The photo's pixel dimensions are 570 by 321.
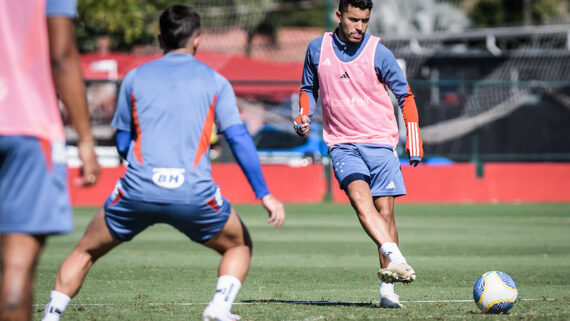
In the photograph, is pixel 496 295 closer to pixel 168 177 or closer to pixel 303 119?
pixel 303 119

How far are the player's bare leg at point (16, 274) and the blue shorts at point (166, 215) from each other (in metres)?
1.11

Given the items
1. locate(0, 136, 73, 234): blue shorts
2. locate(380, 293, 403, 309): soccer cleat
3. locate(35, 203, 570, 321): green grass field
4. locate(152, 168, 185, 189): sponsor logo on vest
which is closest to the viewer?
locate(0, 136, 73, 234): blue shorts

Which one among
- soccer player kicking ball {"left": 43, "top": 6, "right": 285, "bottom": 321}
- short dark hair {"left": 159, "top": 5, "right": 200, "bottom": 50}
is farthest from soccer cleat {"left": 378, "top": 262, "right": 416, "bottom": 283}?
short dark hair {"left": 159, "top": 5, "right": 200, "bottom": 50}

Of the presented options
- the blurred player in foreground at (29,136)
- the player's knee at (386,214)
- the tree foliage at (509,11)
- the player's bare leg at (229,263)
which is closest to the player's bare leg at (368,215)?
the player's knee at (386,214)

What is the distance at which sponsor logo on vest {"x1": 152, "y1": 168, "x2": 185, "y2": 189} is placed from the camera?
5.02 meters

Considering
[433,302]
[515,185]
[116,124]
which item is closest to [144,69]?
[116,124]

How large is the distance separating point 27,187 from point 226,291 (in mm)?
1636

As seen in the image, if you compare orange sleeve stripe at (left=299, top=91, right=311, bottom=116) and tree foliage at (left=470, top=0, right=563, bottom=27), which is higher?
orange sleeve stripe at (left=299, top=91, right=311, bottom=116)

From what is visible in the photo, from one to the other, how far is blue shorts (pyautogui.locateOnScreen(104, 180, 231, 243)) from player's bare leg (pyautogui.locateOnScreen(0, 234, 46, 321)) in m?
1.11

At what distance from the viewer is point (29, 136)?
3.93 meters

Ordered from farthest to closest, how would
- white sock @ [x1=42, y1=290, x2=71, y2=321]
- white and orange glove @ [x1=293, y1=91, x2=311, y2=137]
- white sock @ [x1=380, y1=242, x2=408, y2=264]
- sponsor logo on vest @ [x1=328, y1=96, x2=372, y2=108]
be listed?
sponsor logo on vest @ [x1=328, y1=96, x2=372, y2=108]
white and orange glove @ [x1=293, y1=91, x2=311, y2=137]
white sock @ [x1=380, y1=242, x2=408, y2=264]
white sock @ [x1=42, y1=290, x2=71, y2=321]

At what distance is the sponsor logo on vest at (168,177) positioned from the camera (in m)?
5.02

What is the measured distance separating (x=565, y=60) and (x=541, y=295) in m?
22.1

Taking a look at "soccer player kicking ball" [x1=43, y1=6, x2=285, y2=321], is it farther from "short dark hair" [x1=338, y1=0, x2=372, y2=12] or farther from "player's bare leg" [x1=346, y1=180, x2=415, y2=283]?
"short dark hair" [x1=338, y1=0, x2=372, y2=12]
